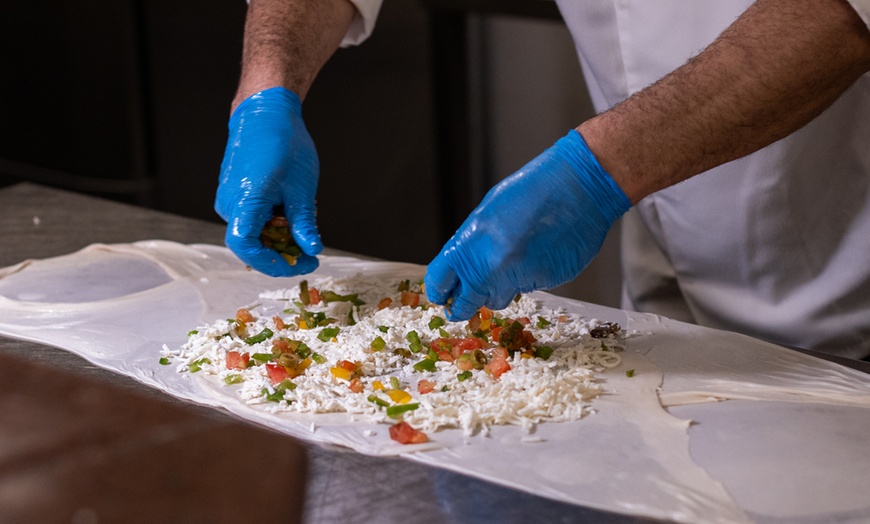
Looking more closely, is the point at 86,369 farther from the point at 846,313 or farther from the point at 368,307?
the point at 846,313

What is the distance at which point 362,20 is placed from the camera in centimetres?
209

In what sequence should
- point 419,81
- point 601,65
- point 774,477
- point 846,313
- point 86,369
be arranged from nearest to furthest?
point 774,477
point 86,369
point 846,313
point 601,65
point 419,81

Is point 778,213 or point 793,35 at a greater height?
point 793,35

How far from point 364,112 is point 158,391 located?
2.24 meters

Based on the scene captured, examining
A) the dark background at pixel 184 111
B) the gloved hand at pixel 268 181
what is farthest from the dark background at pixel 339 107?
the gloved hand at pixel 268 181

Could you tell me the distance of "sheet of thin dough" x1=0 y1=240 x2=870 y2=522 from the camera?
111 cm

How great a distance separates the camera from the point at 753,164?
64.1 inches

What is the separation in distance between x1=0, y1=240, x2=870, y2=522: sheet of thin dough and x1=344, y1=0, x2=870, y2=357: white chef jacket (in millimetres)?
187

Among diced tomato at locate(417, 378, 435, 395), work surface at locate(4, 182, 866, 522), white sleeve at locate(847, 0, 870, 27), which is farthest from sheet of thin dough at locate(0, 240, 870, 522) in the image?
white sleeve at locate(847, 0, 870, 27)

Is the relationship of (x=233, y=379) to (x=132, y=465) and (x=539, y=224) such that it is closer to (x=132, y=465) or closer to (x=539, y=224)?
(x=539, y=224)

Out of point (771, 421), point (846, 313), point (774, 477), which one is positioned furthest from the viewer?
point (846, 313)

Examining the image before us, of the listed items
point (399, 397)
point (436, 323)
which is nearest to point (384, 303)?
point (436, 323)

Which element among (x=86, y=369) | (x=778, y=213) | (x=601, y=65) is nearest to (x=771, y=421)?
(x=778, y=213)

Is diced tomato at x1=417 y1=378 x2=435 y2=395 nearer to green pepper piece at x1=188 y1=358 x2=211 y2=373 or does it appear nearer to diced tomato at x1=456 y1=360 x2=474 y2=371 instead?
diced tomato at x1=456 y1=360 x2=474 y2=371
